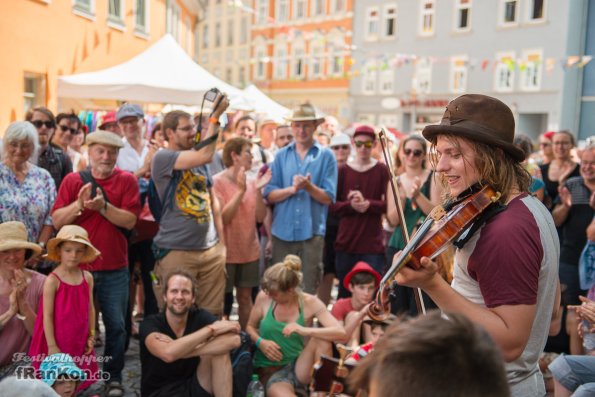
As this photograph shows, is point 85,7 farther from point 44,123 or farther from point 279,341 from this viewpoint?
point 279,341

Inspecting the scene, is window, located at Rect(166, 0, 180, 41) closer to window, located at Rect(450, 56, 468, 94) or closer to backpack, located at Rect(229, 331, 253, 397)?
backpack, located at Rect(229, 331, 253, 397)

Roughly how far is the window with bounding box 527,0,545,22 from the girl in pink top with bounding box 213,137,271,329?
2011 centimetres

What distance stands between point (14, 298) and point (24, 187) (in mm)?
893

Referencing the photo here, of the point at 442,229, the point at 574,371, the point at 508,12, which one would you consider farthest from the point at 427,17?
the point at 442,229

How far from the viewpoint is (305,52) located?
33.0m

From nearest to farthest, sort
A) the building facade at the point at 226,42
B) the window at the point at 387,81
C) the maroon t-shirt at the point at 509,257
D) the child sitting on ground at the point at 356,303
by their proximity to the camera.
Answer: the maroon t-shirt at the point at 509,257 < the child sitting on ground at the point at 356,303 < the window at the point at 387,81 < the building facade at the point at 226,42

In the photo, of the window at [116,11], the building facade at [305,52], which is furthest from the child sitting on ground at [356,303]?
the building facade at [305,52]

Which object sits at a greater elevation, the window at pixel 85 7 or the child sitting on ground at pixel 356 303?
the window at pixel 85 7

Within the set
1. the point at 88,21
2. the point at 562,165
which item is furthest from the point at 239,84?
the point at 562,165

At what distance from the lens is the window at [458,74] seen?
2625cm

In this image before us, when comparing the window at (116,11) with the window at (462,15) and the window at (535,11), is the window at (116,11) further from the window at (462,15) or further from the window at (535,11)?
the window at (462,15)

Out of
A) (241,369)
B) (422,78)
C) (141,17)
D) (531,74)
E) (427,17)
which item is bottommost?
(241,369)

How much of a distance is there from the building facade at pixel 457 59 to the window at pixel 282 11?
5.14 meters

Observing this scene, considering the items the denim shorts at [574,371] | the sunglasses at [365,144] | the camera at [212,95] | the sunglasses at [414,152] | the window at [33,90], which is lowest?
the denim shorts at [574,371]
